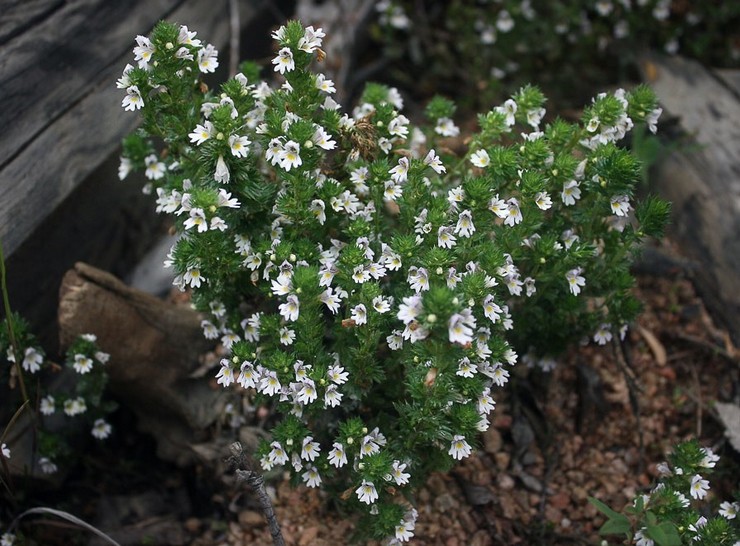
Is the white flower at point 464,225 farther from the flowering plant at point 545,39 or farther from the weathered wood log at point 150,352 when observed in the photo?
the flowering plant at point 545,39

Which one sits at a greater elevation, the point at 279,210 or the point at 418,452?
the point at 279,210

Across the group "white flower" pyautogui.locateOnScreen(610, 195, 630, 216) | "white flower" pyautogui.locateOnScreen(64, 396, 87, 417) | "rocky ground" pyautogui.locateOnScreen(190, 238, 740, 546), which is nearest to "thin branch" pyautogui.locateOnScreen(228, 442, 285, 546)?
"rocky ground" pyautogui.locateOnScreen(190, 238, 740, 546)

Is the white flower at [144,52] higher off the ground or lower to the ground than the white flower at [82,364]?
higher

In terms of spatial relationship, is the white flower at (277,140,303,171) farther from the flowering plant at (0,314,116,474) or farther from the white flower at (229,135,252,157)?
the flowering plant at (0,314,116,474)

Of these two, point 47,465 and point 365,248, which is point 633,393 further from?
point 47,465

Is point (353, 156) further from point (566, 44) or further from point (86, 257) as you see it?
point (566, 44)

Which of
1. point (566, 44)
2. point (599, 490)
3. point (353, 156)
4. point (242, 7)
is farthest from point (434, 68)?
point (599, 490)

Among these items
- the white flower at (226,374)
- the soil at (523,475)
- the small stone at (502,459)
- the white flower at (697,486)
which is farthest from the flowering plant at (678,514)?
the white flower at (226,374)
